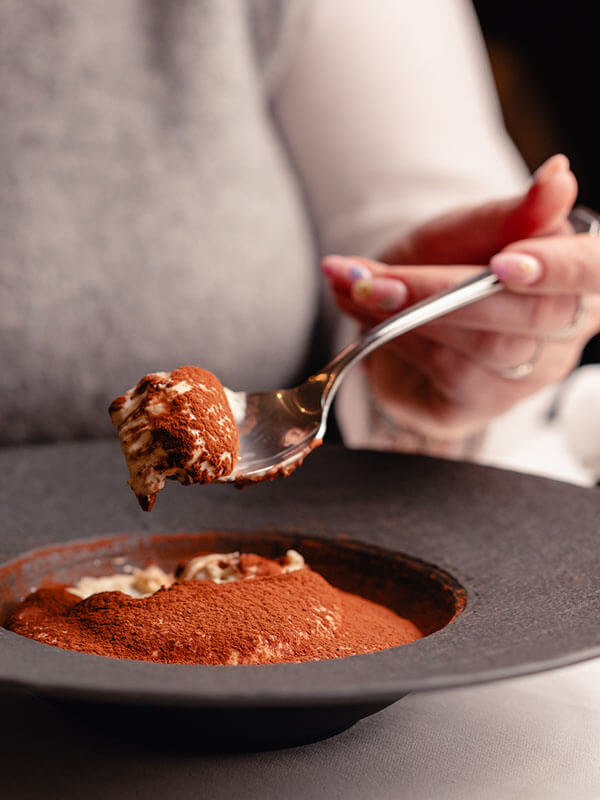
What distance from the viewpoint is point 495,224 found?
1.01 meters

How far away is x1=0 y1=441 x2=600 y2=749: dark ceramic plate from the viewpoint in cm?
41

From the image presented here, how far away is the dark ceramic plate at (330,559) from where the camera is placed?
0.41m

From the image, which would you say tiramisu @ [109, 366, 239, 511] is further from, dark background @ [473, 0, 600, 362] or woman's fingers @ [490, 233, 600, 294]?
dark background @ [473, 0, 600, 362]

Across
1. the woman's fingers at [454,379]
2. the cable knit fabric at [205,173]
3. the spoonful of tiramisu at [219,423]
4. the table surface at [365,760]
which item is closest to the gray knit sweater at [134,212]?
the cable knit fabric at [205,173]

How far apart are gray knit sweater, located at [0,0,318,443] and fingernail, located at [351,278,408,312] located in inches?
15.3

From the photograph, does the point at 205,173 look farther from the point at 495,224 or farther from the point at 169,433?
the point at 169,433

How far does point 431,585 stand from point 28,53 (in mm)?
909

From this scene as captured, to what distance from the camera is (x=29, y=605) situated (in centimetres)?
68

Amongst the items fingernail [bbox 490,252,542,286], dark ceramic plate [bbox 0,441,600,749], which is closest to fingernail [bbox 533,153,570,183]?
fingernail [bbox 490,252,542,286]

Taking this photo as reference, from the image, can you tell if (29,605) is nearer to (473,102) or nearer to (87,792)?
(87,792)

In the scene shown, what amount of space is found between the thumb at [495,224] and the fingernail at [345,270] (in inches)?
5.9

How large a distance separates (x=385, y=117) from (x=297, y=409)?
0.84 m

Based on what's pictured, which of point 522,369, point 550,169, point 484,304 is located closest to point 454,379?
point 522,369

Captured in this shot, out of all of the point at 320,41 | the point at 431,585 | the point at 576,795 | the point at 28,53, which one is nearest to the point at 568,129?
the point at 320,41
